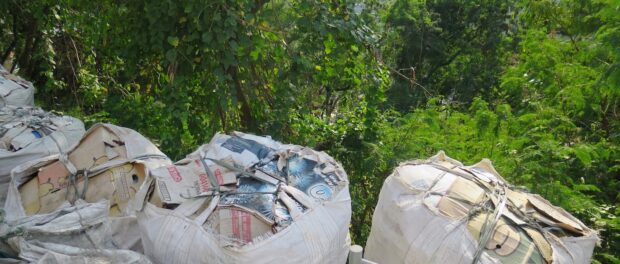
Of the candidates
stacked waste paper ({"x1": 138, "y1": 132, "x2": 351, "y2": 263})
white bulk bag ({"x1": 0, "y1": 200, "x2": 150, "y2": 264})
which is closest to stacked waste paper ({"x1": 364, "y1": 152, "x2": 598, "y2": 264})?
stacked waste paper ({"x1": 138, "y1": 132, "x2": 351, "y2": 263})

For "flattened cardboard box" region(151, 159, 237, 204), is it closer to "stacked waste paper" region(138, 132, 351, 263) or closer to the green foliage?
"stacked waste paper" region(138, 132, 351, 263)

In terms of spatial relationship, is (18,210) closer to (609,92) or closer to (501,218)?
(501,218)

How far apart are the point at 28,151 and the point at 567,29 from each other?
6.29 m

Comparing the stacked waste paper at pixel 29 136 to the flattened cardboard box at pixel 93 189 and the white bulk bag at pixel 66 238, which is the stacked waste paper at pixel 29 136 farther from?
the white bulk bag at pixel 66 238

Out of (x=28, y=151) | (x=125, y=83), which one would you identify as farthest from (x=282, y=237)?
(x=125, y=83)

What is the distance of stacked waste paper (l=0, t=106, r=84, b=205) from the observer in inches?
96.7

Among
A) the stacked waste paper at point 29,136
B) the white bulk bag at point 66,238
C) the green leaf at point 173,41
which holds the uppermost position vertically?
the green leaf at point 173,41

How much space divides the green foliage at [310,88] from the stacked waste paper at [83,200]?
0.94 meters

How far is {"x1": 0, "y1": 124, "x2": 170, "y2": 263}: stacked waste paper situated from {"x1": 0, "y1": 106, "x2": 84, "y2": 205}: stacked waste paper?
12.4 inches

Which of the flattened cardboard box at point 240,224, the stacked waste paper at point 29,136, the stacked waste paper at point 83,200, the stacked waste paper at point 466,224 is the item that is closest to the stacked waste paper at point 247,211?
the flattened cardboard box at point 240,224

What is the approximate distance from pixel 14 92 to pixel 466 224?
3187 millimetres

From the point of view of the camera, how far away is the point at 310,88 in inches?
157

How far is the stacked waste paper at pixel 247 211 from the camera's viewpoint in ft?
5.27

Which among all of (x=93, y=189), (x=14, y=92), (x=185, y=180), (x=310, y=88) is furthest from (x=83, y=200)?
(x=310, y=88)
